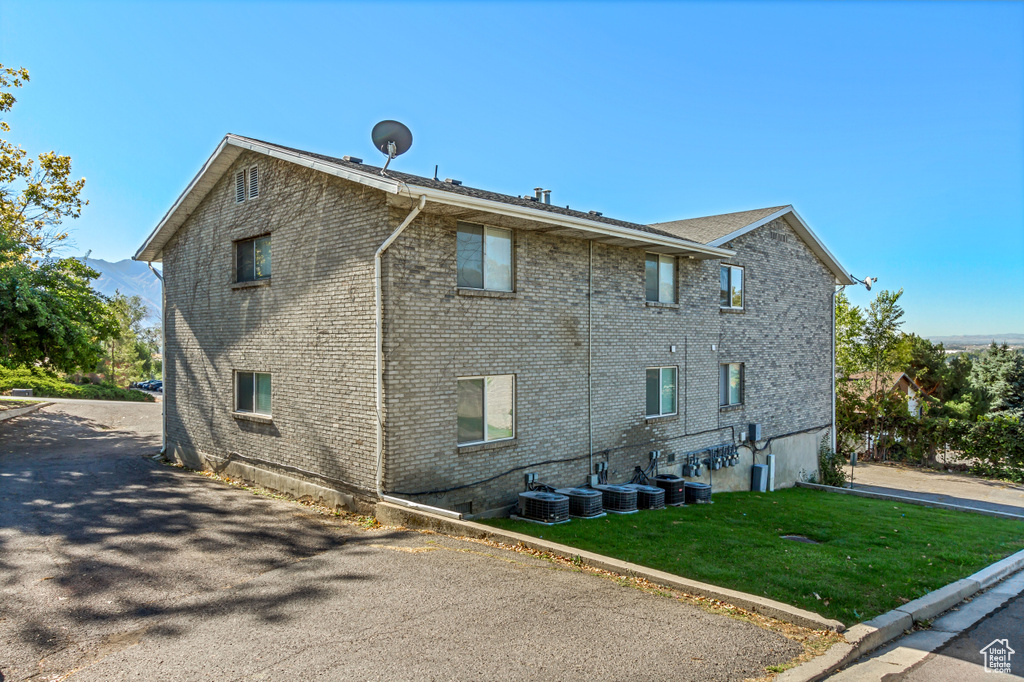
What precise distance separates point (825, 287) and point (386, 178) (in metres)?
18.0

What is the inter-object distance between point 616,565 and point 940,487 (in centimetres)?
2261

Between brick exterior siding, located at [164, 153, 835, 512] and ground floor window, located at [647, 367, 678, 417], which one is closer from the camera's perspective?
brick exterior siding, located at [164, 153, 835, 512]

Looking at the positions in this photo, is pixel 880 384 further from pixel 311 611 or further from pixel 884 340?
pixel 311 611

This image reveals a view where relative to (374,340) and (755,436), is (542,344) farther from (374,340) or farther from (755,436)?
(755,436)

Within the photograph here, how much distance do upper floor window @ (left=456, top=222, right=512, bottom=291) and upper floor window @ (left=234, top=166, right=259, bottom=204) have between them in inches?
190

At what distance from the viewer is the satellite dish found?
10.2 m

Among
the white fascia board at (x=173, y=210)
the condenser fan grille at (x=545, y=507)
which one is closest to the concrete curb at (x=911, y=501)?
the condenser fan grille at (x=545, y=507)

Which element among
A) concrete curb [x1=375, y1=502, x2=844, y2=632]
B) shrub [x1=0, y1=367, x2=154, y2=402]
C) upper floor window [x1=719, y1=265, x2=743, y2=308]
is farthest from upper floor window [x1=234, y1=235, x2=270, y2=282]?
shrub [x1=0, y1=367, x2=154, y2=402]

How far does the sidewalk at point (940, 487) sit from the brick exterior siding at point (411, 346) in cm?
879

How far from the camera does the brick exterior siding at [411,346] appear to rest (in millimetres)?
10094

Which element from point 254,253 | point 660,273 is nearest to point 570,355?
point 660,273

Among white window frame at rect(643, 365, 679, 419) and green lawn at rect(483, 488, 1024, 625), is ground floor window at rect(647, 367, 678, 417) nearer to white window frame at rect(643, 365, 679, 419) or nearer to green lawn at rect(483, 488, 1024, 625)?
white window frame at rect(643, 365, 679, 419)

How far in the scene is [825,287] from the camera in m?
21.9

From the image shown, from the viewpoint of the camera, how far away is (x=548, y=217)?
10.9 m
